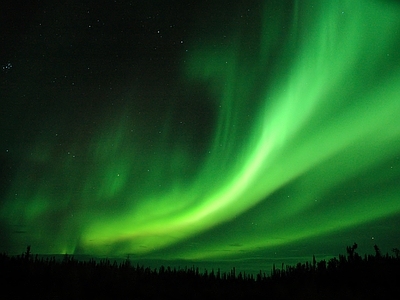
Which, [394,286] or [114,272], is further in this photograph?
[114,272]

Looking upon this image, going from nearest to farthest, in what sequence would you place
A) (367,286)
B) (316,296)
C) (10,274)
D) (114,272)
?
(316,296), (367,286), (10,274), (114,272)

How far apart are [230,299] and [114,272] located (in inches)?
1169

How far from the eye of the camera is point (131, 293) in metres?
52.7

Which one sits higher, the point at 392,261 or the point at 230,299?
the point at 392,261

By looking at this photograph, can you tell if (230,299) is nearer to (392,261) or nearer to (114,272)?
(392,261)

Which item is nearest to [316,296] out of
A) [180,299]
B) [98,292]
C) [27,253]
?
[180,299]

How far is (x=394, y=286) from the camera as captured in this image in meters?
45.1

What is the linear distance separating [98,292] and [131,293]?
4.23m

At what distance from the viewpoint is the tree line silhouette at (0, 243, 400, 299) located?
159ft

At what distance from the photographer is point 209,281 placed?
8025 cm

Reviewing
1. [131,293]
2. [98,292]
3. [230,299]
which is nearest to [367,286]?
[230,299]

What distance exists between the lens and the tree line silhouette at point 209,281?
48.3 metres

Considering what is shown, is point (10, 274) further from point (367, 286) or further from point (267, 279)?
point (367, 286)

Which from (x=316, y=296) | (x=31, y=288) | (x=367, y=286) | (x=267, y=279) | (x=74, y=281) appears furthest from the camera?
(x=267, y=279)
